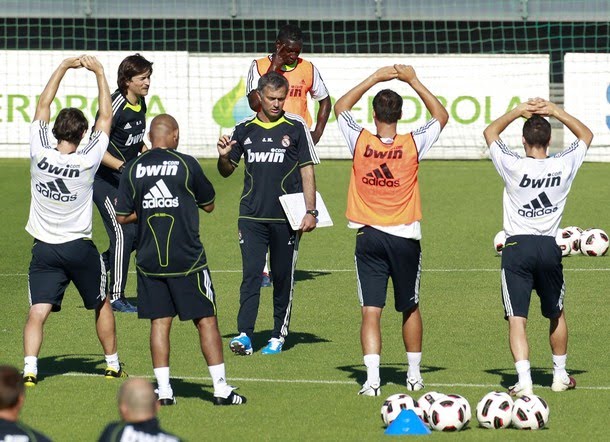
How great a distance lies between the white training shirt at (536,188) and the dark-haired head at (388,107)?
32.1 inches

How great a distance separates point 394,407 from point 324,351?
2952mm

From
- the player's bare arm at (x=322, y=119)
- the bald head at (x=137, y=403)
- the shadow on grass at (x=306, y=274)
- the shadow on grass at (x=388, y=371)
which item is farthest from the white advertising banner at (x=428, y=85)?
the bald head at (x=137, y=403)

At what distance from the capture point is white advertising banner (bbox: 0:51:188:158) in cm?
2798

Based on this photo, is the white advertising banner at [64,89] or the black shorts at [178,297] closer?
the black shorts at [178,297]

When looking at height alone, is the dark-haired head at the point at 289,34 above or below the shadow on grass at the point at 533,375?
above

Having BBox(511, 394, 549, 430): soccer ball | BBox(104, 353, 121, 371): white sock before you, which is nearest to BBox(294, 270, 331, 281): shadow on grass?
BBox(104, 353, 121, 371): white sock

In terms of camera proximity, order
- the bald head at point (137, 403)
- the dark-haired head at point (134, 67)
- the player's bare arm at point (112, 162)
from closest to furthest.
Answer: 1. the bald head at point (137, 403)
2. the dark-haired head at point (134, 67)
3. the player's bare arm at point (112, 162)

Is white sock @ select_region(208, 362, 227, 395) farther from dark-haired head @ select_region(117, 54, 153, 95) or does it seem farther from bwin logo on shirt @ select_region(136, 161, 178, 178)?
dark-haired head @ select_region(117, 54, 153, 95)

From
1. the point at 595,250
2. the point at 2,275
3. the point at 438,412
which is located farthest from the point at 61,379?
the point at 595,250

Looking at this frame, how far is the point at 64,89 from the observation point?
27.9 meters

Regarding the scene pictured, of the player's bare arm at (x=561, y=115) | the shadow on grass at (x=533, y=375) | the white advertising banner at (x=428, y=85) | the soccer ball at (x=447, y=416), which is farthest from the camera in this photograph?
the white advertising banner at (x=428, y=85)

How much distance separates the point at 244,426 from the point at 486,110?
20.2 meters

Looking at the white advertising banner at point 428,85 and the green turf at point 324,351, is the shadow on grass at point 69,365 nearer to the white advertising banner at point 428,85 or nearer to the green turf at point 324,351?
the green turf at point 324,351

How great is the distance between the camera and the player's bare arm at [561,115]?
9617 millimetres
